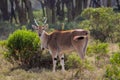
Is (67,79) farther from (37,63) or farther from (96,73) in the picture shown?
(37,63)

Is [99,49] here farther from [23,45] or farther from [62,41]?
[23,45]

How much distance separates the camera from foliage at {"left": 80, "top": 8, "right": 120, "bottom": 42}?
48.8 feet

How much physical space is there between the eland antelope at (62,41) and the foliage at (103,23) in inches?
211

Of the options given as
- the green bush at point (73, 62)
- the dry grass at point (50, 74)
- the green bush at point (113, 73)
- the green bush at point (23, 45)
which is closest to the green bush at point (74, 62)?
the green bush at point (73, 62)

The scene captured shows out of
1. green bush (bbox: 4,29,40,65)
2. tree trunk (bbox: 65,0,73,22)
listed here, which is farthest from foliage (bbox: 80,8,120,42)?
tree trunk (bbox: 65,0,73,22)

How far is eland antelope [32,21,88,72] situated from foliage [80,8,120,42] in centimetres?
535

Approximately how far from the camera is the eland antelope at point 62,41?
9.29m

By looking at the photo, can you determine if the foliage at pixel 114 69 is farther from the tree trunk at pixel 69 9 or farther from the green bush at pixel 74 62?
the tree trunk at pixel 69 9

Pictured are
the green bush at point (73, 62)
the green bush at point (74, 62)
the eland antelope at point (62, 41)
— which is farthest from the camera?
the green bush at point (73, 62)

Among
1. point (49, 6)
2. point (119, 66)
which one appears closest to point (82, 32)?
point (119, 66)

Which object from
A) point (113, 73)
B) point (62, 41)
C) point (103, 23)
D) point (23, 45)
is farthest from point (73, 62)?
point (103, 23)

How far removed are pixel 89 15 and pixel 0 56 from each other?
5.54m

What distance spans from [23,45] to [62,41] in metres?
1.20

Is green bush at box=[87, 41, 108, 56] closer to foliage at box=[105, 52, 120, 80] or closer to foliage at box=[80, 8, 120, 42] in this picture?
foliage at box=[105, 52, 120, 80]
